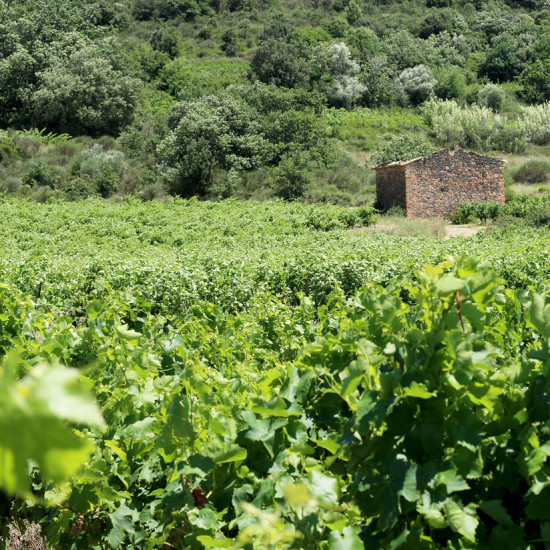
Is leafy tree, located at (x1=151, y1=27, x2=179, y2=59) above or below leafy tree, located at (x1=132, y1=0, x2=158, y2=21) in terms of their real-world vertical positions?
below

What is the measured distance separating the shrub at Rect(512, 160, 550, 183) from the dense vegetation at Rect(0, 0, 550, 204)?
5.68 metres

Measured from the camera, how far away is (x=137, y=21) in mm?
68188

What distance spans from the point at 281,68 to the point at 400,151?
60.5ft

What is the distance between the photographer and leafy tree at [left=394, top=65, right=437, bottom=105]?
1966 inches

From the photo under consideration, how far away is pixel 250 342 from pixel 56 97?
39.2 m

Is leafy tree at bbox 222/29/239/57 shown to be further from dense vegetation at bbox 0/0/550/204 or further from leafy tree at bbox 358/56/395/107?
leafy tree at bbox 358/56/395/107

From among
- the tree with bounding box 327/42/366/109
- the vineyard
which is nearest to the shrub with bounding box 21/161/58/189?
the tree with bounding box 327/42/366/109

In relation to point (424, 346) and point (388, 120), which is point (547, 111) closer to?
point (388, 120)

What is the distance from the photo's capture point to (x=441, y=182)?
1009 inches

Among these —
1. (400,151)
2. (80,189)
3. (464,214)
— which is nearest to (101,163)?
(80,189)

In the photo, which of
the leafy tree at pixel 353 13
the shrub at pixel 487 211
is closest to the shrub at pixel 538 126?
the shrub at pixel 487 211

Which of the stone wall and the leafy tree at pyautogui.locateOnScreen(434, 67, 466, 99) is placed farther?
the leafy tree at pyautogui.locateOnScreen(434, 67, 466, 99)

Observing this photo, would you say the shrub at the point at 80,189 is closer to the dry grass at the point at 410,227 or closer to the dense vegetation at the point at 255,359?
the dense vegetation at the point at 255,359

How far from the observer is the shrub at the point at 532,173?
106 feet
